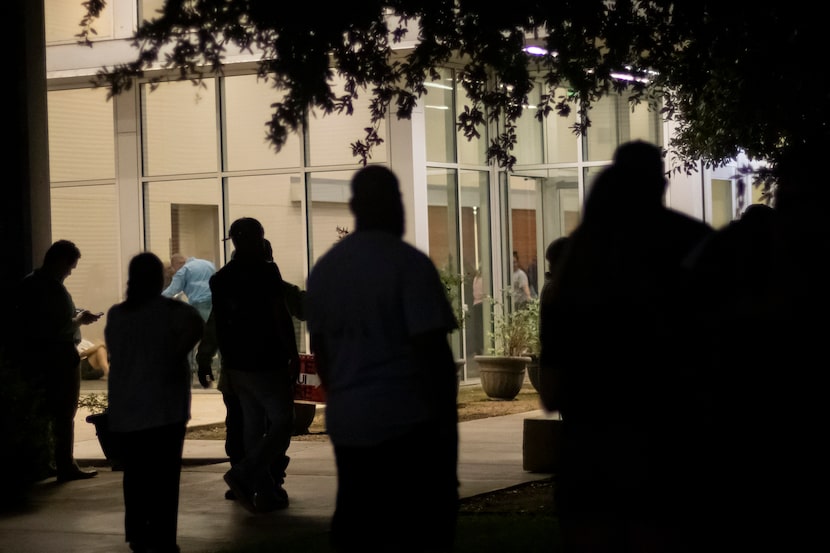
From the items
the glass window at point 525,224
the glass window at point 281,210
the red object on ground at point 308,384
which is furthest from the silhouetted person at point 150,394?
the glass window at point 525,224

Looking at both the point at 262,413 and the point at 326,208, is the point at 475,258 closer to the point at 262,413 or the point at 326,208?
the point at 326,208

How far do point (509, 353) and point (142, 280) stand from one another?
12173 mm

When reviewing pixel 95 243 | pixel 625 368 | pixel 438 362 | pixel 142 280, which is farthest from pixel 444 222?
pixel 625 368

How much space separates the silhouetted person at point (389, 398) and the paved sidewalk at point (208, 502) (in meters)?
3.47

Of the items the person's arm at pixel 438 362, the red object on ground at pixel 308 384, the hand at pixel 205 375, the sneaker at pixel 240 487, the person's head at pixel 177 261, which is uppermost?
the person's head at pixel 177 261

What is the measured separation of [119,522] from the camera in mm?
9258

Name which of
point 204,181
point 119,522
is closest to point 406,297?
point 119,522

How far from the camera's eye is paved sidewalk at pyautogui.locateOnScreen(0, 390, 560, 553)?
855 cm

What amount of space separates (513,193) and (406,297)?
17.7 meters

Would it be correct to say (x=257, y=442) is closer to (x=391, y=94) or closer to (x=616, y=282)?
(x=391, y=94)

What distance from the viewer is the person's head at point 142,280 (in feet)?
24.4

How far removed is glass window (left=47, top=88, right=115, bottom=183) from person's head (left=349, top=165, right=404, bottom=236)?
17280mm

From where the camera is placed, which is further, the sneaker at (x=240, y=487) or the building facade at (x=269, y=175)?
the building facade at (x=269, y=175)

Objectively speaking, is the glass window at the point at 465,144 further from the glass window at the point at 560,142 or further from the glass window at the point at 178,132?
the glass window at the point at 178,132
